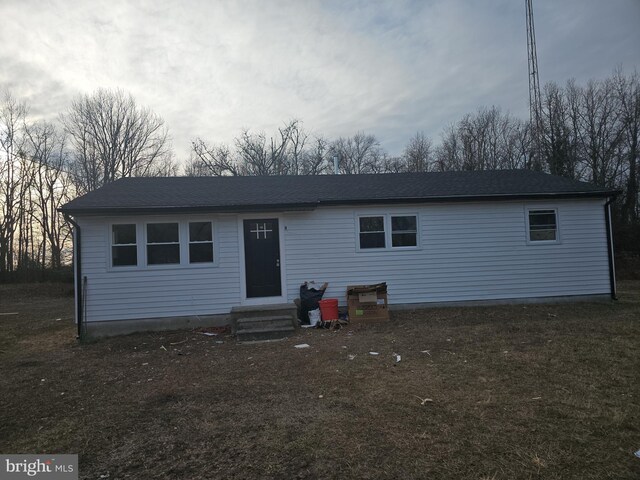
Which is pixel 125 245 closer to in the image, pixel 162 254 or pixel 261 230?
pixel 162 254

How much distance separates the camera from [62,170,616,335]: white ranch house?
8750mm

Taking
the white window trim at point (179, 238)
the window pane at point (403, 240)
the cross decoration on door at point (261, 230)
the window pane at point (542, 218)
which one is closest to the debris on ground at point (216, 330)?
the white window trim at point (179, 238)

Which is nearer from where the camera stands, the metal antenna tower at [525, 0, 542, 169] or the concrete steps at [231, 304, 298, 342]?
the concrete steps at [231, 304, 298, 342]

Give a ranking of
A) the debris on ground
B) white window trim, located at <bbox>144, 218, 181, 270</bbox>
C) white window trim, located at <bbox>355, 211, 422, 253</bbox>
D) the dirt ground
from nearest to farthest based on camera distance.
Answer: the dirt ground, the debris on ground, white window trim, located at <bbox>144, 218, 181, 270</bbox>, white window trim, located at <bbox>355, 211, 422, 253</bbox>

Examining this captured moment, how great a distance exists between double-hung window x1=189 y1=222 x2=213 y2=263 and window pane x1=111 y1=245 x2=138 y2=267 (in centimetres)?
131

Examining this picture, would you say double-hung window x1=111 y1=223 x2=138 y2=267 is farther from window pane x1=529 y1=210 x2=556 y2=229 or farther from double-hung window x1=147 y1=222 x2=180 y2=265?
window pane x1=529 y1=210 x2=556 y2=229

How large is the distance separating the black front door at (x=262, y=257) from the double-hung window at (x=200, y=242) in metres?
0.89

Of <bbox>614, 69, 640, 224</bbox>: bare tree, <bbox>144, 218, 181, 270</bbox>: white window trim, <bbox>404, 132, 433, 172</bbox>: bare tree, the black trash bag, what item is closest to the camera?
<bbox>144, 218, 181, 270</bbox>: white window trim

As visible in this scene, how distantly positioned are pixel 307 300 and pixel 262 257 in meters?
1.62

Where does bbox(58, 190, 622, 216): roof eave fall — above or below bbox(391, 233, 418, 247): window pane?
above

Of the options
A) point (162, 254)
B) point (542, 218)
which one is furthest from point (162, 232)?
point (542, 218)

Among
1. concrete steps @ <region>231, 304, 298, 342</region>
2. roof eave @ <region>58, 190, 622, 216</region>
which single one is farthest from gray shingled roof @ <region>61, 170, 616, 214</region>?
concrete steps @ <region>231, 304, 298, 342</region>

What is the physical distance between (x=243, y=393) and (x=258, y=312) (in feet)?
12.4

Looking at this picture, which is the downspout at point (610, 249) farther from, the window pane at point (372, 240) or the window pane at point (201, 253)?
the window pane at point (201, 253)
